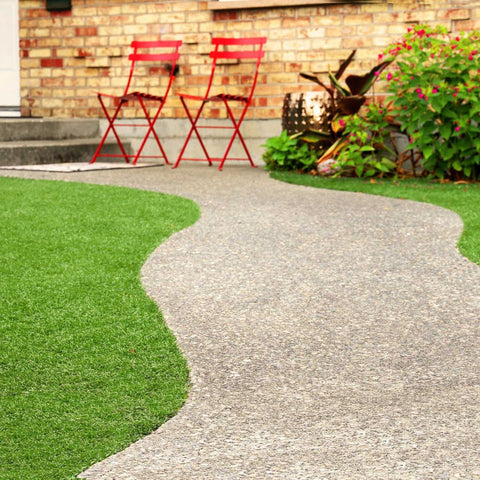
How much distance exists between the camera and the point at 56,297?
10.2 ft

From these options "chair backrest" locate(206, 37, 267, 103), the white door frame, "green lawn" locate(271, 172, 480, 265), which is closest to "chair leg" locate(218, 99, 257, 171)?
"chair backrest" locate(206, 37, 267, 103)

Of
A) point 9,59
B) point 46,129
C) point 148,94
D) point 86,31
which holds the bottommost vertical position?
point 46,129

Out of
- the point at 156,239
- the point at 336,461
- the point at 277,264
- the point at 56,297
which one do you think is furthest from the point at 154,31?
the point at 336,461

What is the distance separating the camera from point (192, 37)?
8.32 meters

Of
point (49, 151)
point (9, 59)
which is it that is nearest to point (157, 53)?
point (49, 151)

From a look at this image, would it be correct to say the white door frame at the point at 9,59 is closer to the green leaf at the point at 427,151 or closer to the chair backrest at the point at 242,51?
the chair backrest at the point at 242,51

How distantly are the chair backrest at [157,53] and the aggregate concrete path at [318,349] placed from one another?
3.55m

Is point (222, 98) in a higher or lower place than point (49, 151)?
higher

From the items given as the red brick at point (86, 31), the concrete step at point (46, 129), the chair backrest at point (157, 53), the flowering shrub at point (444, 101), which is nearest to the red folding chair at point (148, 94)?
the chair backrest at point (157, 53)

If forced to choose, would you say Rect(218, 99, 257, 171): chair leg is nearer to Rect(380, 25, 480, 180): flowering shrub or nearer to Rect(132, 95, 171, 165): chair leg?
Rect(132, 95, 171, 165): chair leg

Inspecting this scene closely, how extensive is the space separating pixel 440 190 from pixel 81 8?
4.64 metres

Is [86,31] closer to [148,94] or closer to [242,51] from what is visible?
[148,94]

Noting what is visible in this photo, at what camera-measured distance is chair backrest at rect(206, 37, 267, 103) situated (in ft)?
25.1

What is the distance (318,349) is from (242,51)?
227 inches
